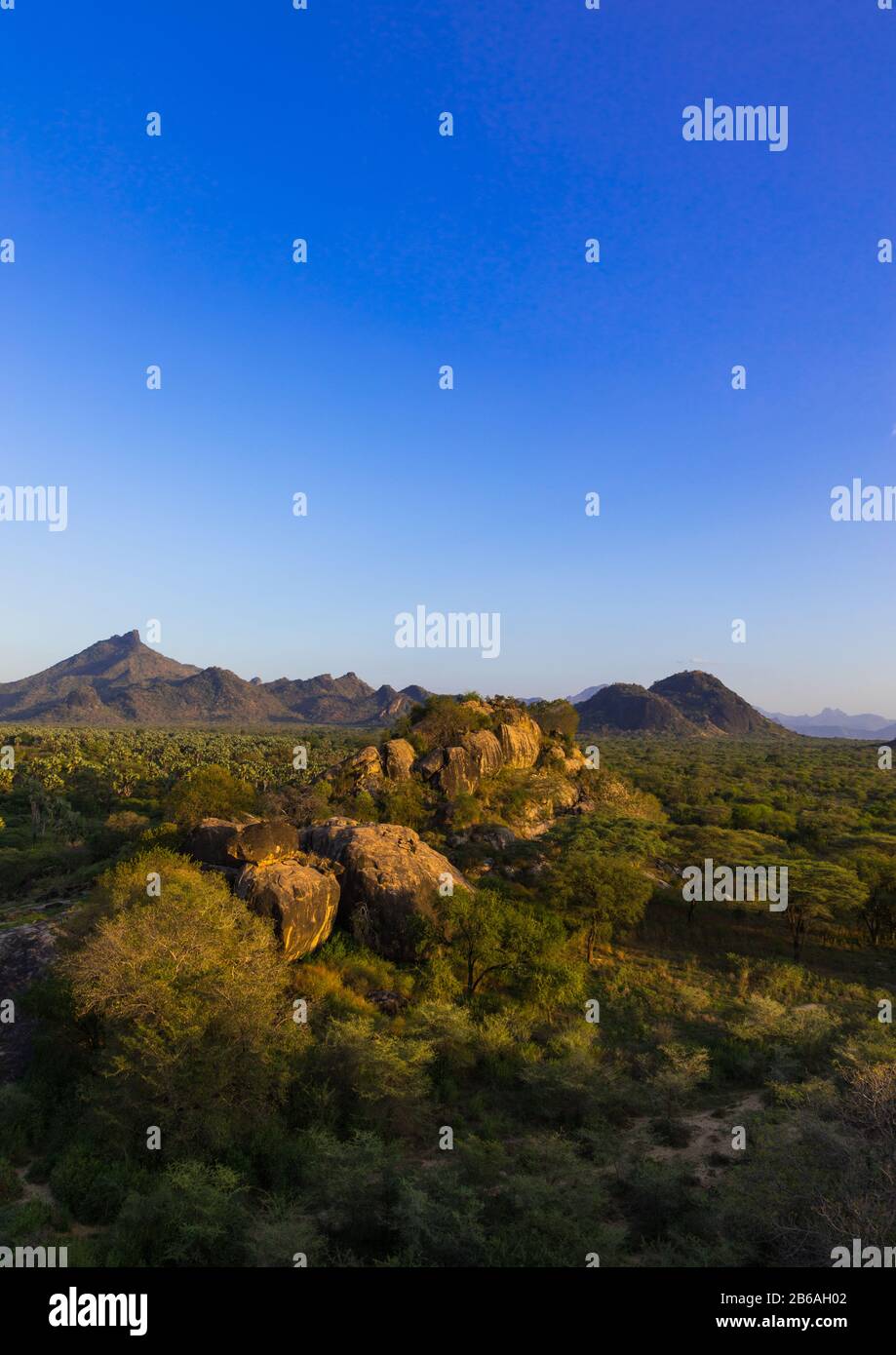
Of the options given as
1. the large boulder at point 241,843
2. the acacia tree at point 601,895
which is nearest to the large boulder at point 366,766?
the large boulder at point 241,843

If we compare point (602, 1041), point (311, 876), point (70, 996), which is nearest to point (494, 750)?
point (311, 876)

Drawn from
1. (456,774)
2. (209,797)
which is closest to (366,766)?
(456,774)

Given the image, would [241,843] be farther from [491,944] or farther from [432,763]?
[432,763]

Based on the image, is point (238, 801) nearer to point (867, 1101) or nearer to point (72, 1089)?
point (72, 1089)

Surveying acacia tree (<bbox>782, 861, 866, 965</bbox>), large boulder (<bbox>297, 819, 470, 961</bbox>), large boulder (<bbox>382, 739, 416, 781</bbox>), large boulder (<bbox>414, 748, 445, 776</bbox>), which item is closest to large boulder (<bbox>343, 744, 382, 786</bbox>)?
large boulder (<bbox>382, 739, 416, 781</bbox>)

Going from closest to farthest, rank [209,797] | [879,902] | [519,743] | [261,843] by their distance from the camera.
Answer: [261,843]
[879,902]
[209,797]
[519,743]

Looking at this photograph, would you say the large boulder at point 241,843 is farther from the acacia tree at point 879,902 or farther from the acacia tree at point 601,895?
the acacia tree at point 879,902

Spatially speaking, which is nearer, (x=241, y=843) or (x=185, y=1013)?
(x=185, y=1013)
